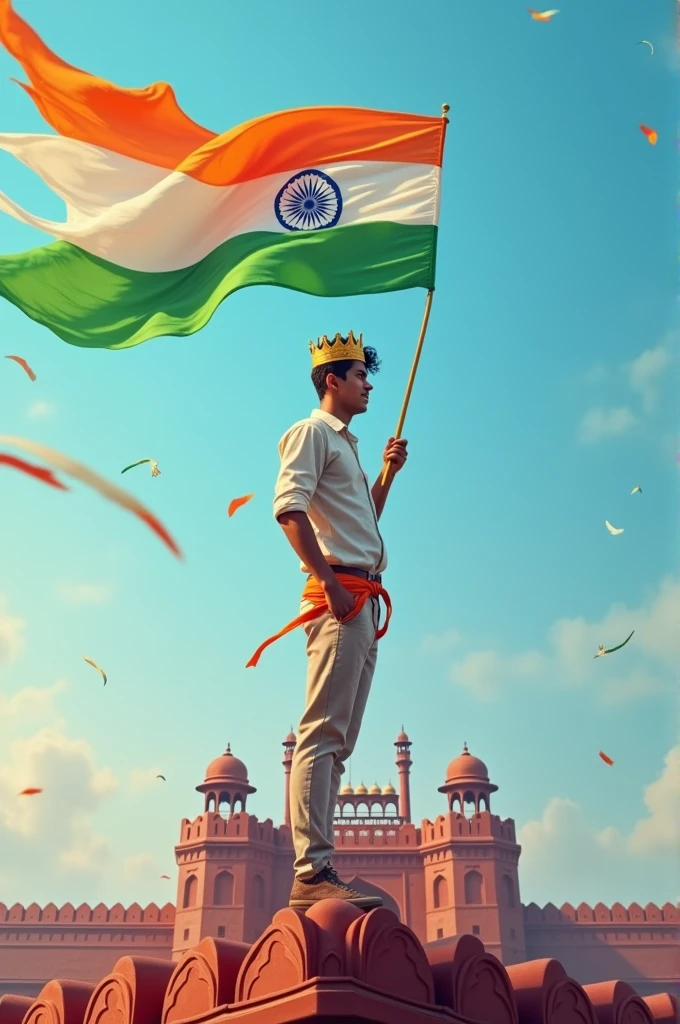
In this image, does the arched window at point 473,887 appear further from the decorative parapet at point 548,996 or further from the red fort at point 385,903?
the decorative parapet at point 548,996

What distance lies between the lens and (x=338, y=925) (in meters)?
2.88

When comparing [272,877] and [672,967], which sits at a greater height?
[272,877]

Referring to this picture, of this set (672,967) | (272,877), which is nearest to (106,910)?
(272,877)

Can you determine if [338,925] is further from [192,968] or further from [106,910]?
[106,910]

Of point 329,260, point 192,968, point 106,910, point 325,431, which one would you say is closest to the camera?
point 192,968

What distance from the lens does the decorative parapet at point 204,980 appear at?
9.95 ft

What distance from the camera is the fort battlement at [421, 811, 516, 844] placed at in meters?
34.1

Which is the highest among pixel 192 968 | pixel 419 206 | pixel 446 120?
pixel 446 120

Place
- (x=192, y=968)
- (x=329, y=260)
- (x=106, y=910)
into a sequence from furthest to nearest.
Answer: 1. (x=106, y=910)
2. (x=329, y=260)
3. (x=192, y=968)

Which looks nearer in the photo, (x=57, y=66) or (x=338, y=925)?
(x=338, y=925)

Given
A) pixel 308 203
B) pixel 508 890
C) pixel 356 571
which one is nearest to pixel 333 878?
pixel 356 571

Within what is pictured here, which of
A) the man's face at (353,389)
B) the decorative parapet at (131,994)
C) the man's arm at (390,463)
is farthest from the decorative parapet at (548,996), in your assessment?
the man's face at (353,389)

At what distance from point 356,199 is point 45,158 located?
1466mm

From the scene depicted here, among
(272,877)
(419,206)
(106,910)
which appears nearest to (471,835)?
(272,877)
